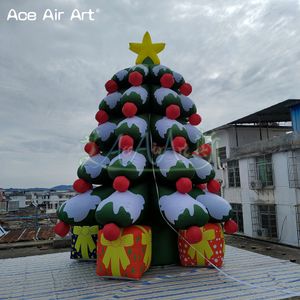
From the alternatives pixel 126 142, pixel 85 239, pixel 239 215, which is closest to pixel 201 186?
pixel 126 142

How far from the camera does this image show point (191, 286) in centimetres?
732

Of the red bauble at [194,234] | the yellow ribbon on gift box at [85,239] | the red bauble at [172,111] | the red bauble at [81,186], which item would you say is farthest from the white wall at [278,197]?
the red bauble at [81,186]

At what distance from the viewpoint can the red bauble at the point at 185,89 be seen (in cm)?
1056

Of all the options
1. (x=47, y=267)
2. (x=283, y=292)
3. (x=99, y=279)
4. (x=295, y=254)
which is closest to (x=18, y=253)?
(x=47, y=267)

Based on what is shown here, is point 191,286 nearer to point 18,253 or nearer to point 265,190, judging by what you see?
point 18,253

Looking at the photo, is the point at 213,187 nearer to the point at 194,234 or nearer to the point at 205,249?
the point at 205,249

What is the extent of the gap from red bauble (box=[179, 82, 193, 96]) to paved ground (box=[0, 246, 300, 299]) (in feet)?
19.3

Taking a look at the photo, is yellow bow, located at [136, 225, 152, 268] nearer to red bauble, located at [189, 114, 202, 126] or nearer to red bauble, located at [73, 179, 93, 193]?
red bauble, located at [73, 179, 93, 193]

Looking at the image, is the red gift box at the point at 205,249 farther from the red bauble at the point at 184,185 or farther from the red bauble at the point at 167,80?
the red bauble at the point at 167,80

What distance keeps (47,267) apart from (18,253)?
445 cm

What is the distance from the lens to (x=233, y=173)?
773 inches

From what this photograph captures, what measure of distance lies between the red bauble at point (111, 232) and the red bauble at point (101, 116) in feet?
13.3

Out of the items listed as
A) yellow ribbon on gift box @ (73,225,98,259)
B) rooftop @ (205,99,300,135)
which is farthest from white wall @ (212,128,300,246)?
yellow ribbon on gift box @ (73,225,98,259)

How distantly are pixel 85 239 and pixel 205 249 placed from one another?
397 cm
